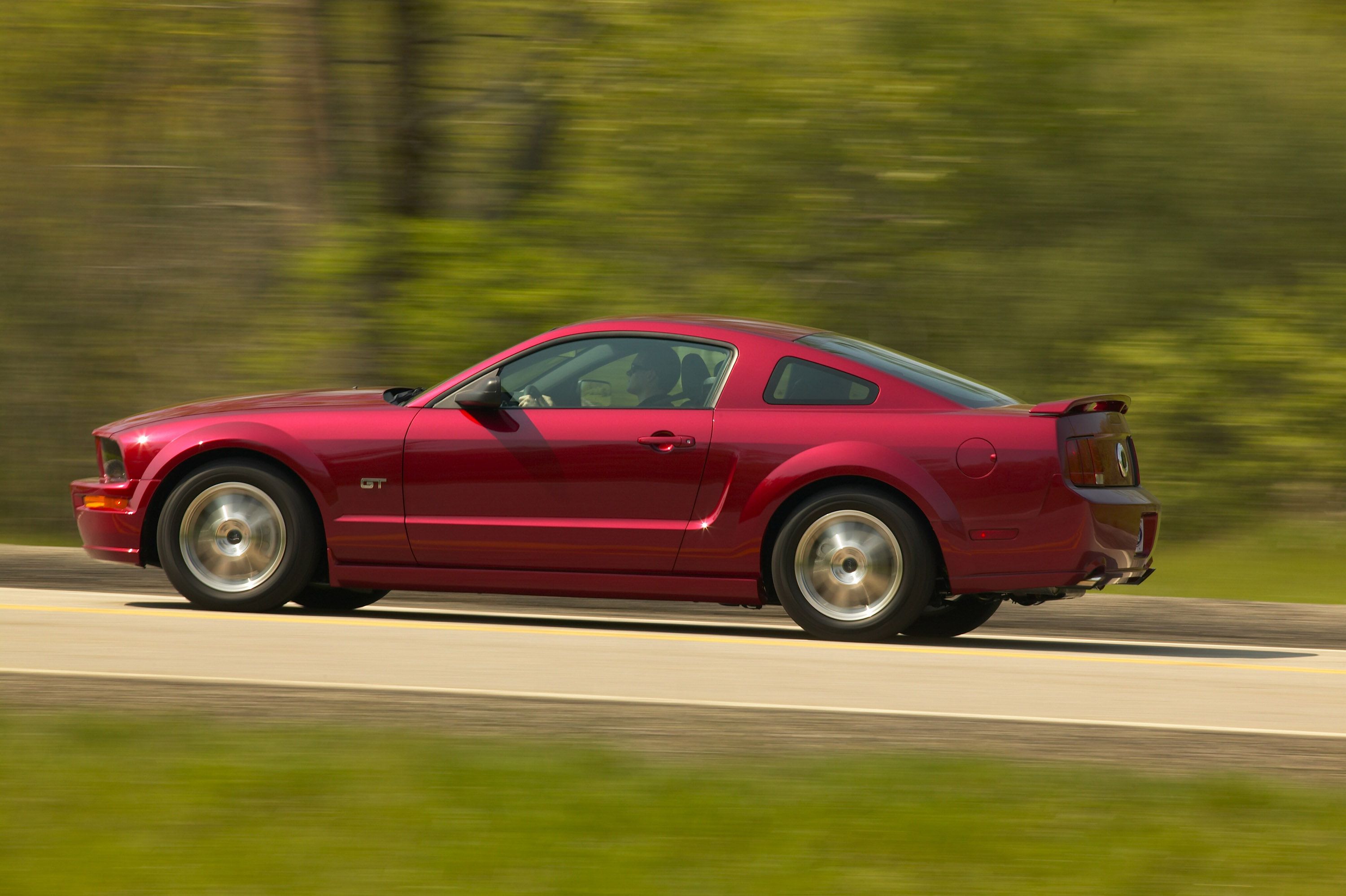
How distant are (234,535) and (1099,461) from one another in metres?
4.01

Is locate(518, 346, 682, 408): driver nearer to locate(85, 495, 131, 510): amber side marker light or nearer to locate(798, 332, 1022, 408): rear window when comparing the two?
locate(798, 332, 1022, 408): rear window

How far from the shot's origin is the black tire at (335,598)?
28.9 feet

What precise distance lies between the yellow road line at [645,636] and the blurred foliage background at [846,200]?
14.7 feet

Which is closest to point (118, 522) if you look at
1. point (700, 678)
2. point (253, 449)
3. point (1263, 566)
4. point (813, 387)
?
point (253, 449)

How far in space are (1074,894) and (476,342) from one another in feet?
30.4

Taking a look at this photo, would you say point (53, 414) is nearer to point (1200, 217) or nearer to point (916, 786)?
point (1200, 217)

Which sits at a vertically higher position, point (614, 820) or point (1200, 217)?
point (1200, 217)

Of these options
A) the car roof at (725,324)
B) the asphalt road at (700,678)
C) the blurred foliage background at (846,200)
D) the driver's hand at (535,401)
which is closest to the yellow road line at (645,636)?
the asphalt road at (700,678)

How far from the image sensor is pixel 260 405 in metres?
8.36

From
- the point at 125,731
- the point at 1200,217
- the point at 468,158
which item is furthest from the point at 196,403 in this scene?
the point at 1200,217

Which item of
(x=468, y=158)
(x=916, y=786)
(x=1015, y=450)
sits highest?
(x=468, y=158)

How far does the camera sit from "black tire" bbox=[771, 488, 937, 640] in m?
7.51

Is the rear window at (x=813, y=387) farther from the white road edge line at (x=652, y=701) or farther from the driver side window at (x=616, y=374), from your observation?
the white road edge line at (x=652, y=701)

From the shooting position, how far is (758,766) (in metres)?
5.03
